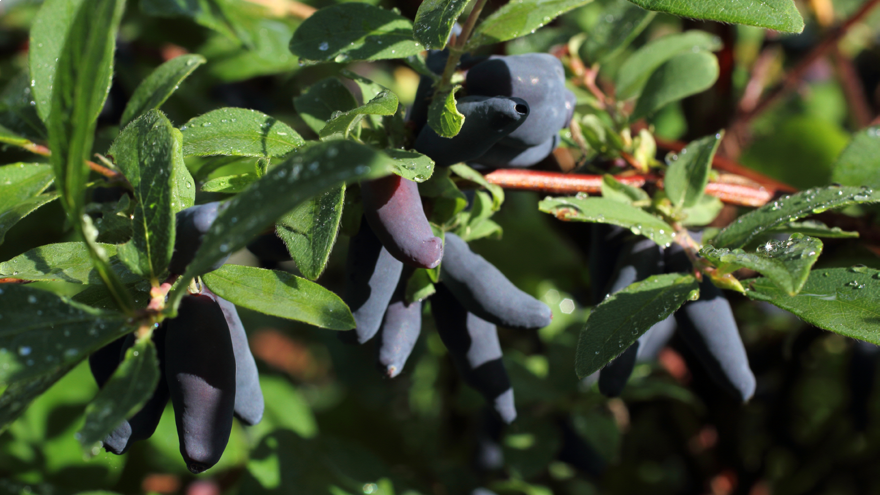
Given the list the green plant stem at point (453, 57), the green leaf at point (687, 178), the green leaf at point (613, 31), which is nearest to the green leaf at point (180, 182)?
the green plant stem at point (453, 57)

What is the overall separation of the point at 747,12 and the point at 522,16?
0.60ft

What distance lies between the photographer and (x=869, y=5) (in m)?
1.20

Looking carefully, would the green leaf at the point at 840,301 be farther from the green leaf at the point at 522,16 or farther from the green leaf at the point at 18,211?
the green leaf at the point at 18,211

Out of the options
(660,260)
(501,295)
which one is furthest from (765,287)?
(501,295)

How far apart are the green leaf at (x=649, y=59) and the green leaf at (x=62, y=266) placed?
67 cm

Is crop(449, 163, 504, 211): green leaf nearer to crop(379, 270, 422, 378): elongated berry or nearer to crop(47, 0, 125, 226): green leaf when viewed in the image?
crop(379, 270, 422, 378): elongated berry

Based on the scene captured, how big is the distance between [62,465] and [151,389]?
28.5 inches

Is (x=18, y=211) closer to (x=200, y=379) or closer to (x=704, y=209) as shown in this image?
(x=200, y=379)

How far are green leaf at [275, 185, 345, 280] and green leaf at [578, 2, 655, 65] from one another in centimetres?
51

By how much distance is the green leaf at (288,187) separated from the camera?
1.08 ft

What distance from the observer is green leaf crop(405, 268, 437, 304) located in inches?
23.8

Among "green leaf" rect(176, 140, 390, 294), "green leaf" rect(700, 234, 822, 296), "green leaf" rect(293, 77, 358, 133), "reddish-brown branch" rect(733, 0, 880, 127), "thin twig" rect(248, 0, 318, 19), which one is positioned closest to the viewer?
"green leaf" rect(176, 140, 390, 294)

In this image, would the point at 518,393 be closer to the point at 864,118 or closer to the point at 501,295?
the point at 501,295

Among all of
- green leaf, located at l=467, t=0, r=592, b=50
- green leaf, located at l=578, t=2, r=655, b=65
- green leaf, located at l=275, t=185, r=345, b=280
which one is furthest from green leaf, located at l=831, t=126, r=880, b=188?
green leaf, located at l=275, t=185, r=345, b=280
